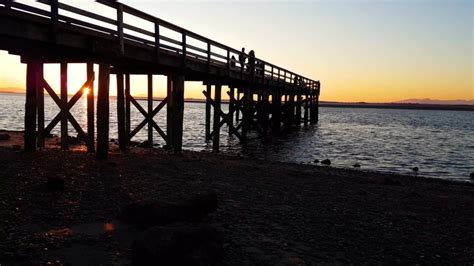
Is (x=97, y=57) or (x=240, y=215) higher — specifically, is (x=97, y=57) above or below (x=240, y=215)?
above

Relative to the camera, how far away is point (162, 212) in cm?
625

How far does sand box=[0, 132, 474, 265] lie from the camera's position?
582cm

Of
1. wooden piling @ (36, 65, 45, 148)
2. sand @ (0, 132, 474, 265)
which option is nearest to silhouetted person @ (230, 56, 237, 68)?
wooden piling @ (36, 65, 45, 148)

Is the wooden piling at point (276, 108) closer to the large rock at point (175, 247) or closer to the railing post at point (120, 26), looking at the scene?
the railing post at point (120, 26)

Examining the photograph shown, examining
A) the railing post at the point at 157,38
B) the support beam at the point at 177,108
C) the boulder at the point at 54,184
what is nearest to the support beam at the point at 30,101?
the railing post at the point at 157,38

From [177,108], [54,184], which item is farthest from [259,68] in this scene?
[54,184]

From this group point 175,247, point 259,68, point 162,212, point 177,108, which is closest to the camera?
point 175,247

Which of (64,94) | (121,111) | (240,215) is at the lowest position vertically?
(240,215)

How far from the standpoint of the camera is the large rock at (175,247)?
4.81 m

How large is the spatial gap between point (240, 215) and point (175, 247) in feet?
10.4

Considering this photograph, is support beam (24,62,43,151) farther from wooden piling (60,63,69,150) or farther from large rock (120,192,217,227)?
large rock (120,192,217,227)

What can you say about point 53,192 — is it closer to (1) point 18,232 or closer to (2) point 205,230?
(1) point 18,232

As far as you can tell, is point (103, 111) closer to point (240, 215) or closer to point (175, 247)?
point (240, 215)

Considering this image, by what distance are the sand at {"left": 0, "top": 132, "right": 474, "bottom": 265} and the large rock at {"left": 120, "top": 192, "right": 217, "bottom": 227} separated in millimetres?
189
